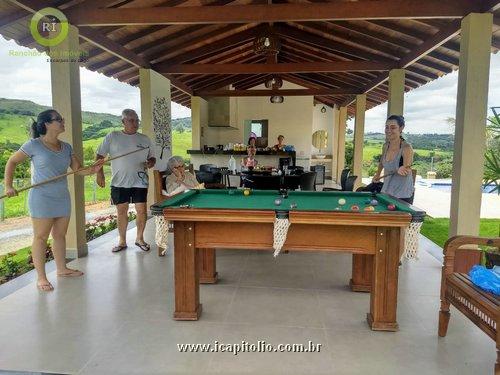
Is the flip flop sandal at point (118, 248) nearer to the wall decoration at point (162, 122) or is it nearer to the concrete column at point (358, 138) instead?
the wall decoration at point (162, 122)

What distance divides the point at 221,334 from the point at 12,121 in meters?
5.19

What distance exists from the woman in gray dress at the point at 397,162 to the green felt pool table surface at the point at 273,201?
1.91ft

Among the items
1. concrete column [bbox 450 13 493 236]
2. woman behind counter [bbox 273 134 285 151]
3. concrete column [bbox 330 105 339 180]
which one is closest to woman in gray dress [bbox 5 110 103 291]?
concrete column [bbox 450 13 493 236]

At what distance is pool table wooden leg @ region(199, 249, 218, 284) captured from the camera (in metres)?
3.07

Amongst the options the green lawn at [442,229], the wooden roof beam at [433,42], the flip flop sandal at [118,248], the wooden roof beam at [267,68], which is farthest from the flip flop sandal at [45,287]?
the wooden roof beam at [433,42]

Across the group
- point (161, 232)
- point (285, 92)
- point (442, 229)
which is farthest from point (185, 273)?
point (285, 92)

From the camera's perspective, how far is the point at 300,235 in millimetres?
2311

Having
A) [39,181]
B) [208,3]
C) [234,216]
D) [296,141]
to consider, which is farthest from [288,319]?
[296,141]

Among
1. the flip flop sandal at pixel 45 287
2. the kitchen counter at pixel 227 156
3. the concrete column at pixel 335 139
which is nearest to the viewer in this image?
the flip flop sandal at pixel 45 287

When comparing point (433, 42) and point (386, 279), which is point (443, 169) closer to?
point (433, 42)

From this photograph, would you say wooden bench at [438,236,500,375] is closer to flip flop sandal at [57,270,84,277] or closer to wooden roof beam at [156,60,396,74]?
flip flop sandal at [57,270,84,277]

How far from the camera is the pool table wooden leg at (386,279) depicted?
88.4 inches

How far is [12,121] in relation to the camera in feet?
17.9

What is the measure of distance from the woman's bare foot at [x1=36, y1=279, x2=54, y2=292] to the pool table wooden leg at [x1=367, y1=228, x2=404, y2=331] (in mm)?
2521
